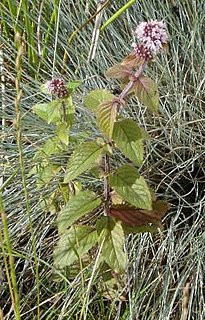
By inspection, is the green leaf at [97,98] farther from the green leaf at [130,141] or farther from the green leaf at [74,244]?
the green leaf at [74,244]

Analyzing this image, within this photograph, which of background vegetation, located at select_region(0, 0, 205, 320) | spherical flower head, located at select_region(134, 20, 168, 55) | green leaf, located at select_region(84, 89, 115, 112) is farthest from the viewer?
background vegetation, located at select_region(0, 0, 205, 320)

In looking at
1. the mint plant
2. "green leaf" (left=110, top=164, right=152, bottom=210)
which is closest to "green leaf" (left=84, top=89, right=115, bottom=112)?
the mint plant

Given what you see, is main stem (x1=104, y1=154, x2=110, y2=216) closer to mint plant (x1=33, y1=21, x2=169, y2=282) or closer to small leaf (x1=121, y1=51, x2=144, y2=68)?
mint plant (x1=33, y1=21, x2=169, y2=282)

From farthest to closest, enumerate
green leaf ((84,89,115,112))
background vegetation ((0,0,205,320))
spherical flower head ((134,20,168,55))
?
background vegetation ((0,0,205,320))
green leaf ((84,89,115,112))
spherical flower head ((134,20,168,55))

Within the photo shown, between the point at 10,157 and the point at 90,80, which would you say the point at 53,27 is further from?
the point at 10,157

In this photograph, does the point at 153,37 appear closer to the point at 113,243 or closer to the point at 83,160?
the point at 83,160

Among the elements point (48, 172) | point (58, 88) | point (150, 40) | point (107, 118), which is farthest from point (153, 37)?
point (48, 172)
